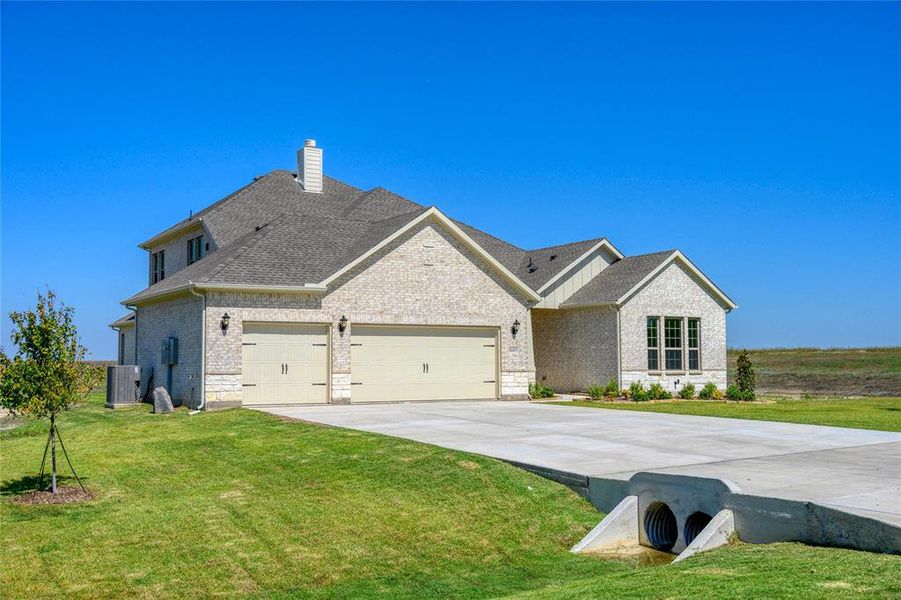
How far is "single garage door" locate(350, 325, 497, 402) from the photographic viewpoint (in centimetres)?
2395

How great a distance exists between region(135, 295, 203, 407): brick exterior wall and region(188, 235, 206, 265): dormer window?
8.84ft

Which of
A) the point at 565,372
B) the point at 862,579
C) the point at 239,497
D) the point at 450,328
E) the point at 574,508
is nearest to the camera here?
the point at 862,579

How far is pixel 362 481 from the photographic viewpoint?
1171cm

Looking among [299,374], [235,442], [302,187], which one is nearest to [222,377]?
[299,374]

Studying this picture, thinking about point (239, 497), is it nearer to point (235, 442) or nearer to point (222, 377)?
point (235, 442)

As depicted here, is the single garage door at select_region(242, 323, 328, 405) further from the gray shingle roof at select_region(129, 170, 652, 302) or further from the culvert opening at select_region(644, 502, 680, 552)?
the culvert opening at select_region(644, 502, 680, 552)

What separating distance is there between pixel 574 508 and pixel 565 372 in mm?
21118

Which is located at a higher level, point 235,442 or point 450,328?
point 450,328

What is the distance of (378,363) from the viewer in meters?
24.2

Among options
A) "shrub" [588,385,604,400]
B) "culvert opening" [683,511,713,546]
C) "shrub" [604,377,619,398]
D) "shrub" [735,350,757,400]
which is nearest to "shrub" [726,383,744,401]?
"shrub" [735,350,757,400]

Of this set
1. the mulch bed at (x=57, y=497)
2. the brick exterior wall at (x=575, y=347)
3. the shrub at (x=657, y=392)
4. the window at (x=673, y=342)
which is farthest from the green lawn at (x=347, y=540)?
the window at (x=673, y=342)

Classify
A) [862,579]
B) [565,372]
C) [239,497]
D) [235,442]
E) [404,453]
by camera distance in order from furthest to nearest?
[565,372] → [235,442] → [404,453] → [239,497] → [862,579]

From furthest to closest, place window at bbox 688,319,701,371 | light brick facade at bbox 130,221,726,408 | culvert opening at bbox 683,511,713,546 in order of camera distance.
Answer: window at bbox 688,319,701,371 → light brick facade at bbox 130,221,726,408 → culvert opening at bbox 683,511,713,546

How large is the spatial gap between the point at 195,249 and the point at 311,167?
18.4 feet
